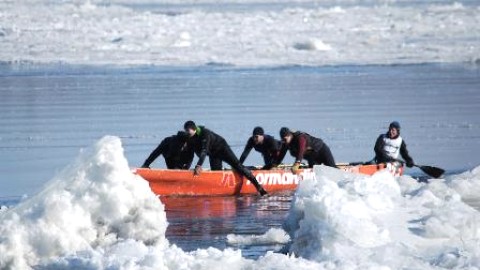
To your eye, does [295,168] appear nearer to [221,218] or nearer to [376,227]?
[221,218]

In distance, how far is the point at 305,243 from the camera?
13.3 meters

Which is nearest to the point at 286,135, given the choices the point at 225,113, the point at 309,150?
the point at 309,150

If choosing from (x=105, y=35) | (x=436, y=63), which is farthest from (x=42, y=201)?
(x=105, y=35)

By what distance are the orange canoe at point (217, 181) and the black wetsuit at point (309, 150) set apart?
0.29 m

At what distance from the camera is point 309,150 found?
2183 centimetres

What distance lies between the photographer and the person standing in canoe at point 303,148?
69.3 ft

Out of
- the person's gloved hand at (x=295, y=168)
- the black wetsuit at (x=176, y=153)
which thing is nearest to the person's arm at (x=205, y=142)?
the black wetsuit at (x=176, y=153)

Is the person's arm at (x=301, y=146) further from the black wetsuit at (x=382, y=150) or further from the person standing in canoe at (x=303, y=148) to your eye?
the black wetsuit at (x=382, y=150)

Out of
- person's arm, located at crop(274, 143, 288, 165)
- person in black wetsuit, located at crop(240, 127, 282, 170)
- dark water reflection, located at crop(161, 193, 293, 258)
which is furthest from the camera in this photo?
person in black wetsuit, located at crop(240, 127, 282, 170)

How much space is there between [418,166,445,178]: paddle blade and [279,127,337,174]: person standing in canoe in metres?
1.77

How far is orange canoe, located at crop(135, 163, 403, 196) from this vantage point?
20.1 metres

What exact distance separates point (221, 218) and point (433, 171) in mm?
5424

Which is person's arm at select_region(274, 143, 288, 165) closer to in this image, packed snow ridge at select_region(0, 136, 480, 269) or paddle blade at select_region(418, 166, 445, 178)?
paddle blade at select_region(418, 166, 445, 178)

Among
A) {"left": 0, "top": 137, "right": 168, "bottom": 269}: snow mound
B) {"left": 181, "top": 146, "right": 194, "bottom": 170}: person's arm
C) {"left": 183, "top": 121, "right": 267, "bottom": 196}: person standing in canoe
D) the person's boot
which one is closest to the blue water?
the person's boot
